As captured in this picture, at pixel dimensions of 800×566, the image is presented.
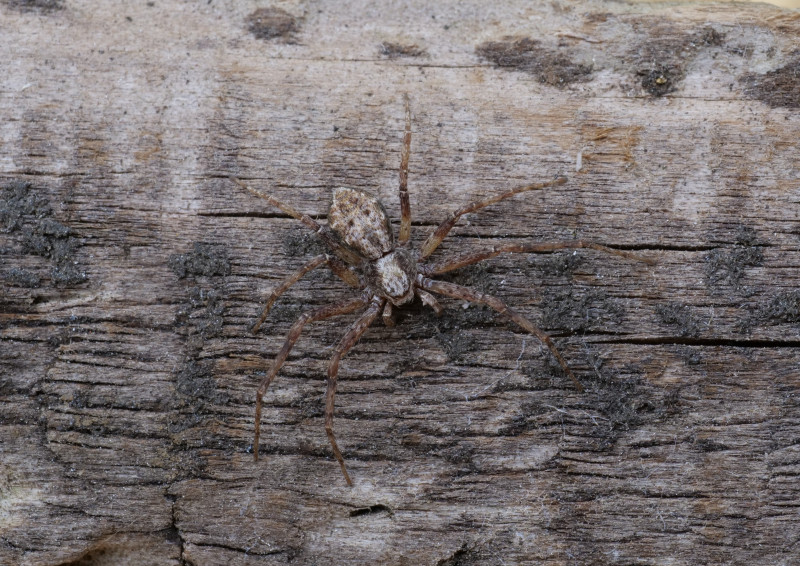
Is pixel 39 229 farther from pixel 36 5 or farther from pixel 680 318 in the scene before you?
pixel 680 318

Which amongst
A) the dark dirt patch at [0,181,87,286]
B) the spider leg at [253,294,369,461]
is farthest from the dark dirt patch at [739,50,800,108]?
the dark dirt patch at [0,181,87,286]

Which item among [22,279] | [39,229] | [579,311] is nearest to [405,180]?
[579,311]

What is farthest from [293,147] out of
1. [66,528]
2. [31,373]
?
[66,528]

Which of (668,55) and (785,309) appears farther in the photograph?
(668,55)

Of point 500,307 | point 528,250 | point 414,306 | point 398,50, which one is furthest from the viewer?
point 398,50

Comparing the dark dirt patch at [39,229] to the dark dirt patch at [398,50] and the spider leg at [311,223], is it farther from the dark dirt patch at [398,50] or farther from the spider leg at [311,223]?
the dark dirt patch at [398,50]

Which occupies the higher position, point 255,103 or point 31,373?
point 255,103

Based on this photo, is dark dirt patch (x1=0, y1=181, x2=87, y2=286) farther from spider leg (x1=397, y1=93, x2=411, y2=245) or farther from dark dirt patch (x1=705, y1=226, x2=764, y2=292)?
dark dirt patch (x1=705, y1=226, x2=764, y2=292)

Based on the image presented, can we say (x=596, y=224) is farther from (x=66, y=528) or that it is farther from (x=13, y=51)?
(x=13, y=51)
